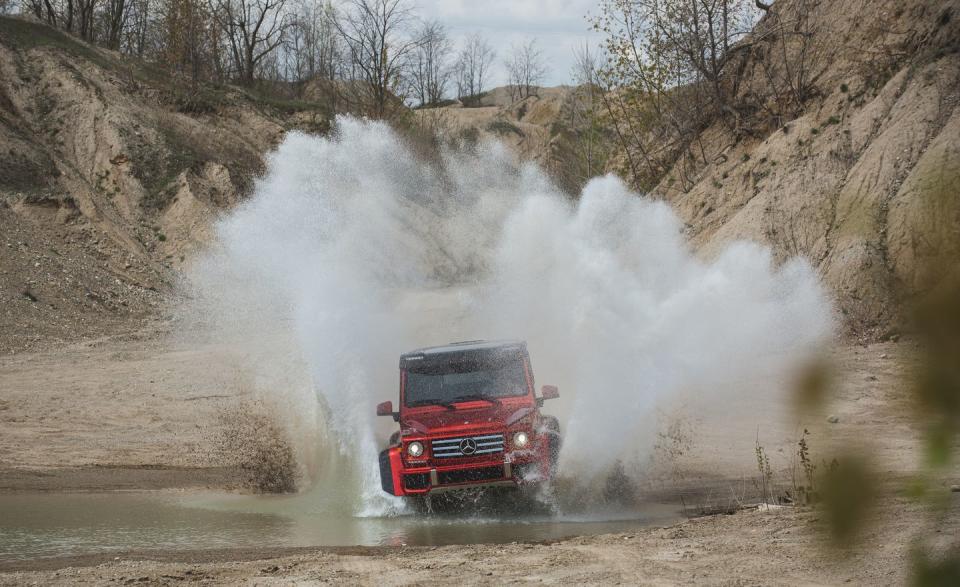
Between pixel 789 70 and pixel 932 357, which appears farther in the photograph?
pixel 789 70

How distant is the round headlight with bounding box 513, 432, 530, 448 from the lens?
10750mm

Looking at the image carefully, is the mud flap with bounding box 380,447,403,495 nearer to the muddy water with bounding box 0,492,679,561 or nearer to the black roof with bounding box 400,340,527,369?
the muddy water with bounding box 0,492,679,561

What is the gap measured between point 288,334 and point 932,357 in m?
26.0

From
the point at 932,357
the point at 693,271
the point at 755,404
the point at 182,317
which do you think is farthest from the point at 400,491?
the point at 182,317

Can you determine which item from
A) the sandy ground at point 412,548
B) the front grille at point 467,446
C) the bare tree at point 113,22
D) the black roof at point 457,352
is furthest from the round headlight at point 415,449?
the bare tree at point 113,22

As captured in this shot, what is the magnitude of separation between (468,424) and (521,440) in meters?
0.64

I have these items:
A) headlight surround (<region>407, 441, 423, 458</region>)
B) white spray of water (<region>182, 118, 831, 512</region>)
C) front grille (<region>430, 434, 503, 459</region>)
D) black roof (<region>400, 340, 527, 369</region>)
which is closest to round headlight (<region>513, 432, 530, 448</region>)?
front grille (<region>430, 434, 503, 459</region>)

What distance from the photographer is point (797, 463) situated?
41.7 ft

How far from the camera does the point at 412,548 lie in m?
9.48

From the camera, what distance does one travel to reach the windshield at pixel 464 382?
38.1ft

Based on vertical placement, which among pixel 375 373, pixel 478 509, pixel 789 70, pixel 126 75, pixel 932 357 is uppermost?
pixel 126 75

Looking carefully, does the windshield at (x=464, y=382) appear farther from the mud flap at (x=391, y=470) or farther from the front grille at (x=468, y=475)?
the front grille at (x=468, y=475)

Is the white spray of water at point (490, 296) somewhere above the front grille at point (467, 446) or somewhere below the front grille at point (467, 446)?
above

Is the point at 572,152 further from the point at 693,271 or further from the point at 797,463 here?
the point at 797,463
